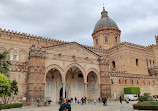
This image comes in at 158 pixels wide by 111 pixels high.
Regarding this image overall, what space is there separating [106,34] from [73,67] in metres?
22.0

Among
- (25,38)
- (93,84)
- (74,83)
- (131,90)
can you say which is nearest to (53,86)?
(74,83)

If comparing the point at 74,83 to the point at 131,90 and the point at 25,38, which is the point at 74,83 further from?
the point at 25,38

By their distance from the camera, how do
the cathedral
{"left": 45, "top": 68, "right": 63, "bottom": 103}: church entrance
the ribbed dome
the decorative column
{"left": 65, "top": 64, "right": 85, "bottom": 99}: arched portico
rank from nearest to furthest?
the decorative column < the cathedral < {"left": 45, "top": 68, "right": 63, "bottom": 103}: church entrance < {"left": 65, "top": 64, "right": 85, "bottom": 99}: arched portico < the ribbed dome

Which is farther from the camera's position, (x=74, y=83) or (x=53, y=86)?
(x=74, y=83)

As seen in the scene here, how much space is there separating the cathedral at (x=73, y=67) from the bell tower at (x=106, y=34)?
28cm

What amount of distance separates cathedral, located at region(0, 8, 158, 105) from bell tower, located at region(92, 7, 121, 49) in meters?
0.28

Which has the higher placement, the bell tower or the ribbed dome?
the ribbed dome

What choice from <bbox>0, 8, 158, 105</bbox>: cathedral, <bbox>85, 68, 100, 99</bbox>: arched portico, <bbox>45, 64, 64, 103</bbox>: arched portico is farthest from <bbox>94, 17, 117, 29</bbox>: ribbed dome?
<bbox>45, 64, 64, 103</bbox>: arched portico

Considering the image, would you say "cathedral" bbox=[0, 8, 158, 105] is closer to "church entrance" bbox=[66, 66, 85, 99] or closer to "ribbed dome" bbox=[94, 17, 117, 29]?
"church entrance" bbox=[66, 66, 85, 99]

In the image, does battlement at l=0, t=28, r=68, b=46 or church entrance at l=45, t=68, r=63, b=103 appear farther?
battlement at l=0, t=28, r=68, b=46

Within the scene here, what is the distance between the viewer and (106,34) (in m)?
45.2

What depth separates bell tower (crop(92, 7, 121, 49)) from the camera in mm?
44875

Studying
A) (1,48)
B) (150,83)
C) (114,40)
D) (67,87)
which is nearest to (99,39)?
(114,40)

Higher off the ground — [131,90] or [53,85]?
[53,85]
